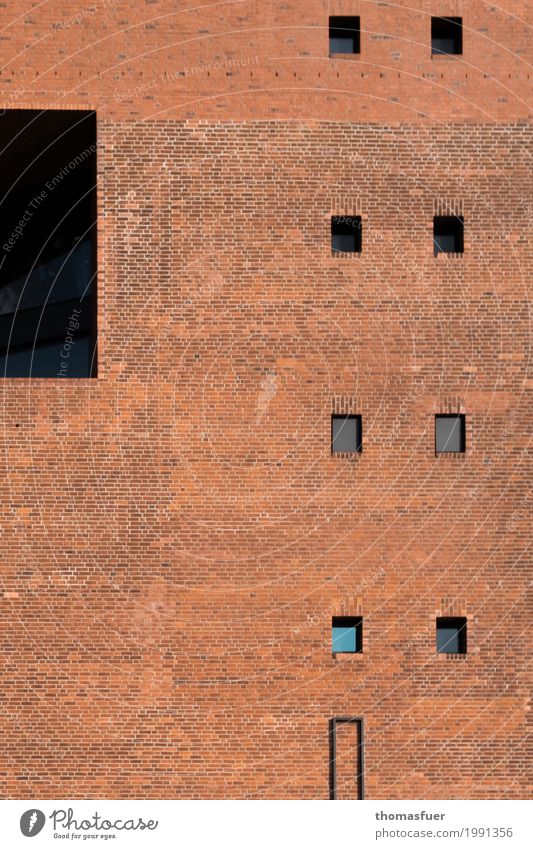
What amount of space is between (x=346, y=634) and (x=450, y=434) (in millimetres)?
3760

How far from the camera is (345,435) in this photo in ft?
80.6

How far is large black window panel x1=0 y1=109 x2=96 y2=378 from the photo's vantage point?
26953 millimetres

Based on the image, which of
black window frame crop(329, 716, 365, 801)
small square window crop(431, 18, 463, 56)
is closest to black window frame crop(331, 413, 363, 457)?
black window frame crop(329, 716, 365, 801)

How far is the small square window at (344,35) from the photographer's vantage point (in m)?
25.0

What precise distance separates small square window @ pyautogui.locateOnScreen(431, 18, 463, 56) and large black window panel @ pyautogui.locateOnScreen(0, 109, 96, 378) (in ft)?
20.3

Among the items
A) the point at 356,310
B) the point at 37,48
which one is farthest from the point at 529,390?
the point at 37,48

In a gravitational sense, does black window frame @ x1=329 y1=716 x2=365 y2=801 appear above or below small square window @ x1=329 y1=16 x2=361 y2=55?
below

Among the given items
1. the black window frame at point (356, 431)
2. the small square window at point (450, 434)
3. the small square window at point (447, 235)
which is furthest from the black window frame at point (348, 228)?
the small square window at point (450, 434)

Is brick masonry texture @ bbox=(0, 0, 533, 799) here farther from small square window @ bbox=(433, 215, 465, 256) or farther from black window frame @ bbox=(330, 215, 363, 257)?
small square window @ bbox=(433, 215, 465, 256)
